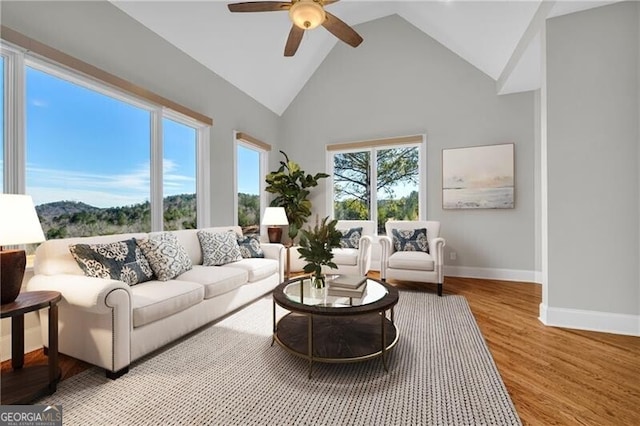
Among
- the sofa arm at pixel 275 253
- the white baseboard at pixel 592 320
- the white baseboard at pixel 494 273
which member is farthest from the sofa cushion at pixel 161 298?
the white baseboard at pixel 494 273

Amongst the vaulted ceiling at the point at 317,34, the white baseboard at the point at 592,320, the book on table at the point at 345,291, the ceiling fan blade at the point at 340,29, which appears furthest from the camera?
the vaulted ceiling at the point at 317,34

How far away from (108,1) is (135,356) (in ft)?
10.4

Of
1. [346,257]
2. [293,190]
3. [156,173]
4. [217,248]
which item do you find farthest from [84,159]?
[346,257]

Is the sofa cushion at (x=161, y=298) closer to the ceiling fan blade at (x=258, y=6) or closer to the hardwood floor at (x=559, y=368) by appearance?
the hardwood floor at (x=559, y=368)

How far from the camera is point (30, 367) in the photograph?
1868 millimetres

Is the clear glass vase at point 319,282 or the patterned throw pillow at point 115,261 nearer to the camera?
the patterned throw pillow at point 115,261

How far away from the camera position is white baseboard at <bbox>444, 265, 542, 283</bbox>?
4309 mm

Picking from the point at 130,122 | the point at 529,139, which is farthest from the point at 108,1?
the point at 529,139

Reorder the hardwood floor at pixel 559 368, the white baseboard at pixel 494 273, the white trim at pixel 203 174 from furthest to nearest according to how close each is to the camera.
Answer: the white baseboard at pixel 494 273 < the white trim at pixel 203 174 < the hardwood floor at pixel 559 368

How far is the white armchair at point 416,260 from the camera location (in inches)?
140

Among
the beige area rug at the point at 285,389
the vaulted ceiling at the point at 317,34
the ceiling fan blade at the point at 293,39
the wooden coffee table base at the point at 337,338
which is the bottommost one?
the beige area rug at the point at 285,389

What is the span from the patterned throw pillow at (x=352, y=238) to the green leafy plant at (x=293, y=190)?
954 millimetres
